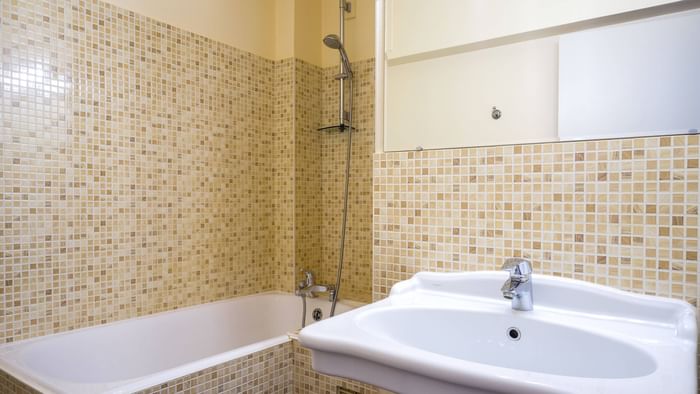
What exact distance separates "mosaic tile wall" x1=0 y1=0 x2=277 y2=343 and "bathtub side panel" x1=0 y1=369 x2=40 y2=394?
0.21m

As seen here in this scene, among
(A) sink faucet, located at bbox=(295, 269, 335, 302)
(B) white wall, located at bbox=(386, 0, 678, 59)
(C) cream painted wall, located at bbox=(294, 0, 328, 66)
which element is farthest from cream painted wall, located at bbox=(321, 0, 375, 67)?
(A) sink faucet, located at bbox=(295, 269, 335, 302)

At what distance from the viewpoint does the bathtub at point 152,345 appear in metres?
1.29

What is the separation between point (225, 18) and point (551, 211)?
6.21ft

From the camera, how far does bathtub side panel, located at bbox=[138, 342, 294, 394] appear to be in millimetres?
1301

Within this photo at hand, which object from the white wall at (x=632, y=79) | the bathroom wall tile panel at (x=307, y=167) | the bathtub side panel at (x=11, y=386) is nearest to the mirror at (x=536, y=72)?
the white wall at (x=632, y=79)

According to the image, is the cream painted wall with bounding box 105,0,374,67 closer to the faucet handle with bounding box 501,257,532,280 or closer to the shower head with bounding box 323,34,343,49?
the shower head with bounding box 323,34,343,49

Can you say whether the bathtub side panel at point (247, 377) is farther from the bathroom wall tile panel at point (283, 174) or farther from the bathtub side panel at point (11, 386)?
the bathroom wall tile panel at point (283, 174)

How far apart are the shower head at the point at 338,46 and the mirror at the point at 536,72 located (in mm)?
724

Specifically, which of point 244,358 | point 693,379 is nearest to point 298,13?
point 244,358

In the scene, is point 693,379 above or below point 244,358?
above

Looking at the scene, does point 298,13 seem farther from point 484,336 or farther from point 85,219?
point 484,336

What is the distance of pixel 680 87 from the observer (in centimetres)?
99

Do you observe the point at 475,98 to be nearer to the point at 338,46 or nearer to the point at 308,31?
the point at 338,46

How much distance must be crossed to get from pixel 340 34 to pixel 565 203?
5.35 ft
